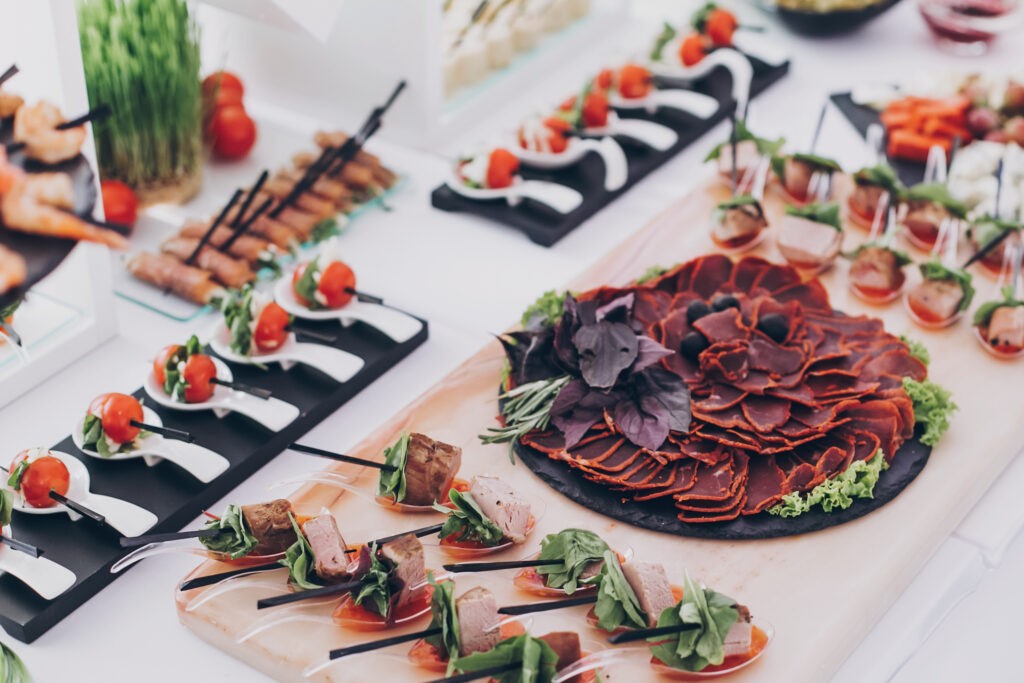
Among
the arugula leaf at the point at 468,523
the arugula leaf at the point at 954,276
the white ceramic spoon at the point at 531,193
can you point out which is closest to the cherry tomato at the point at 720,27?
the white ceramic spoon at the point at 531,193

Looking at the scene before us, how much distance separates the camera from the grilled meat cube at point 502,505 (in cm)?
187

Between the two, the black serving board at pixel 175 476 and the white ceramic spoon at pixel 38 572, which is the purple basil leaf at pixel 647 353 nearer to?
the black serving board at pixel 175 476

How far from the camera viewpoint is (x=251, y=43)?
3133 millimetres

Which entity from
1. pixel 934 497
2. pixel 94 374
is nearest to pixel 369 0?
pixel 94 374

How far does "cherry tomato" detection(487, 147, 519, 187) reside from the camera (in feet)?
9.01

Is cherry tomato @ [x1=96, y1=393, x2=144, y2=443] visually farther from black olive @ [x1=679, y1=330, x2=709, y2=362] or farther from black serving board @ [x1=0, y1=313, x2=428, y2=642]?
black olive @ [x1=679, y1=330, x2=709, y2=362]

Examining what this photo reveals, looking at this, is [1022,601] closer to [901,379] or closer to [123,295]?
[901,379]

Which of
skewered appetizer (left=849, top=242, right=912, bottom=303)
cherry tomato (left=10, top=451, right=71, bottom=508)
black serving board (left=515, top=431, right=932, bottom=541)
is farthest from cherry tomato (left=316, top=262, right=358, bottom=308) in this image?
skewered appetizer (left=849, top=242, right=912, bottom=303)

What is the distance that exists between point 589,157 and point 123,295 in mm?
1069

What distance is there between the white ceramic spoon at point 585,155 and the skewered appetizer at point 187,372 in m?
1.01

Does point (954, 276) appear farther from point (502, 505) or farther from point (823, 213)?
point (502, 505)

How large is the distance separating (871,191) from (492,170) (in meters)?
0.82

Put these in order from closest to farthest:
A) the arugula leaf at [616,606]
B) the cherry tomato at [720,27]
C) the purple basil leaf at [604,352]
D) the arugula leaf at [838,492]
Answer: the arugula leaf at [616,606]
the arugula leaf at [838,492]
the purple basil leaf at [604,352]
the cherry tomato at [720,27]

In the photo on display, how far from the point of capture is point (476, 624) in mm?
1661
